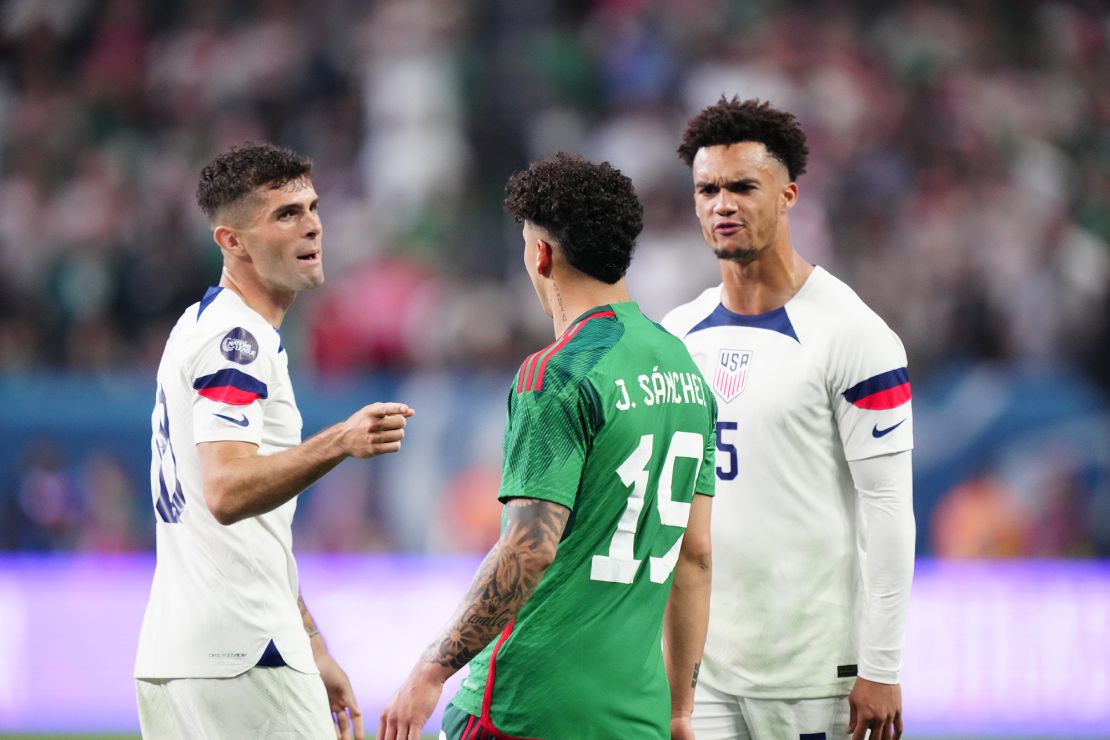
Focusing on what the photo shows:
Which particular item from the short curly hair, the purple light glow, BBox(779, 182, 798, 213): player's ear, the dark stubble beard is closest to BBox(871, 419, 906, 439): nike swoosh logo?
the dark stubble beard

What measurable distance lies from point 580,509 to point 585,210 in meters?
0.79

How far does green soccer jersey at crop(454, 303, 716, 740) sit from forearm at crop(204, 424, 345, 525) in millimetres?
497

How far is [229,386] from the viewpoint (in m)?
4.07

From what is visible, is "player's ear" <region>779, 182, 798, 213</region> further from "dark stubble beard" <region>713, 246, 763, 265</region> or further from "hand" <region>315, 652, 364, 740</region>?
"hand" <region>315, 652, 364, 740</region>

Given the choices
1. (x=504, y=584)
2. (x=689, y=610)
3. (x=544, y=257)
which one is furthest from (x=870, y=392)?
(x=504, y=584)

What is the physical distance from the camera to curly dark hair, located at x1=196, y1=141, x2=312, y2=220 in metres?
4.59

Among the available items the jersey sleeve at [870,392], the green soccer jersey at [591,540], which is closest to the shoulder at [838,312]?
the jersey sleeve at [870,392]

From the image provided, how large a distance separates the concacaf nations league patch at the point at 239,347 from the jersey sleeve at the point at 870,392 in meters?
1.87

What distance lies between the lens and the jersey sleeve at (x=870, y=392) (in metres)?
4.73

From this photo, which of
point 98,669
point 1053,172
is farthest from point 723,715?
point 1053,172

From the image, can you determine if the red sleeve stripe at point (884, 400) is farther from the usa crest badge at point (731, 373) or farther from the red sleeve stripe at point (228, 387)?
the red sleeve stripe at point (228, 387)

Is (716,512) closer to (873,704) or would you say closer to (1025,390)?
(873,704)

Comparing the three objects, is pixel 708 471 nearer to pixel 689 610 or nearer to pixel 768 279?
pixel 689 610

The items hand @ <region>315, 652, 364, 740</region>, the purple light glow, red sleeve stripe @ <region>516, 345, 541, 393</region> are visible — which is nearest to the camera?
red sleeve stripe @ <region>516, 345, 541, 393</region>
